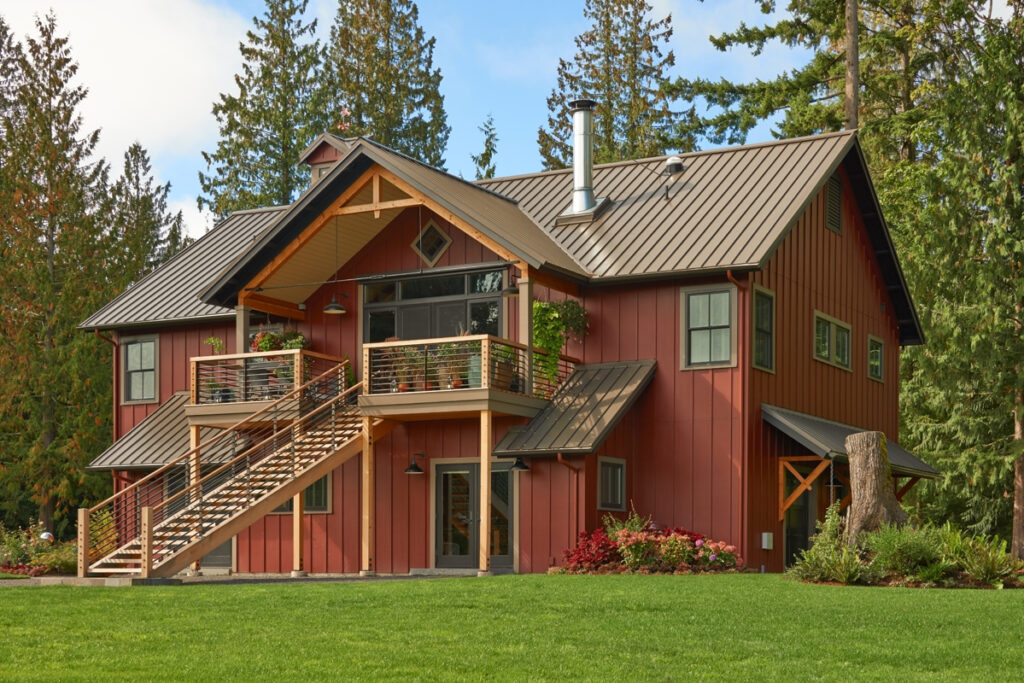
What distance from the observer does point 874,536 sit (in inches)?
754

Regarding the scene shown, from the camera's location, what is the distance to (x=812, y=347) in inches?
1033

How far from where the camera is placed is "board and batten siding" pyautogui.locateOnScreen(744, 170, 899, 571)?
23938 mm

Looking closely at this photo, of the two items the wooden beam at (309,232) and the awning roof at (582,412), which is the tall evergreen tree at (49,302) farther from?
the awning roof at (582,412)

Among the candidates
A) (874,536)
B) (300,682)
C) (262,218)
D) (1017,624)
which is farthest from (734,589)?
(262,218)

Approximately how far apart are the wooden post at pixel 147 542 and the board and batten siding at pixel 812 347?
9.52 m

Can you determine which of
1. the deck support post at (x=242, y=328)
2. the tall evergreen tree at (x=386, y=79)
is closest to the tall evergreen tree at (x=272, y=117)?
the tall evergreen tree at (x=386, y=79)

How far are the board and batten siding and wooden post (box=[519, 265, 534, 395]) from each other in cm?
367

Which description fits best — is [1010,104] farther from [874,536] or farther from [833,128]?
[874,536]

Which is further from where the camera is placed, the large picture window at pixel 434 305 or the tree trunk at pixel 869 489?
the large picture window at pixel 434 305

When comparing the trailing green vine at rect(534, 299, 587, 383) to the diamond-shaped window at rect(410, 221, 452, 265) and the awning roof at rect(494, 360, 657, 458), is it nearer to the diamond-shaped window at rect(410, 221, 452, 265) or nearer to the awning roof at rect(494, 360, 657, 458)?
the awning roof at rect(494, 360, 657, 458)

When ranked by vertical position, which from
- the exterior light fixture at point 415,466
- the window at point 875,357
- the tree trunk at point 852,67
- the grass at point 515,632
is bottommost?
the grass at point 515,632

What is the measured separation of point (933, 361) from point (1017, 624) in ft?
58.6

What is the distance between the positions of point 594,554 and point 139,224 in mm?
30180

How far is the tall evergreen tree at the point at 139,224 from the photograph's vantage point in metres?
42.7
